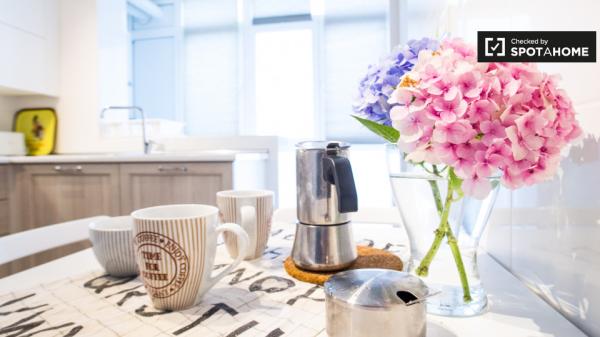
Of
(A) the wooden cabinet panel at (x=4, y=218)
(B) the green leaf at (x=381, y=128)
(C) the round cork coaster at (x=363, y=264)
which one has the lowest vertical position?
(A) the wooden cabinet panel at (x=4, y=218)

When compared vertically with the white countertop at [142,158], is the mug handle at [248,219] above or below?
below

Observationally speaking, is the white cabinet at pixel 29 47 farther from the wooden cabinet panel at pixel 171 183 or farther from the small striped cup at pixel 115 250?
the small striped cup at pixel 115 250

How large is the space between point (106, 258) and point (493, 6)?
730mm

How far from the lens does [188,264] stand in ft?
1.40

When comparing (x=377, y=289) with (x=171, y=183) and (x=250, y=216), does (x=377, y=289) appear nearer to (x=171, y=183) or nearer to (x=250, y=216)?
(x=250, y=216)

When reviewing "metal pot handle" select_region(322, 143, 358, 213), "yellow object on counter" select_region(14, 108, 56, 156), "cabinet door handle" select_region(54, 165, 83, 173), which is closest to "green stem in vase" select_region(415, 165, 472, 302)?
"metal pot handle" select_region(322, 143, 358, 213)

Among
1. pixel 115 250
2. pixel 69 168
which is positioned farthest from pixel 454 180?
pixel 69 168

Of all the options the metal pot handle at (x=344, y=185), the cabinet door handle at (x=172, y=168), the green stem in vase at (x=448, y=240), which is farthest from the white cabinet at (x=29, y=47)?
the green stem in vase at (x=448, y=240)

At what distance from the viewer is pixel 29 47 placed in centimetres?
247

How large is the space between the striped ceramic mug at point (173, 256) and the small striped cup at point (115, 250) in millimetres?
109

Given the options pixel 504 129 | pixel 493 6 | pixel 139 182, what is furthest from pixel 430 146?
pixel 139 182

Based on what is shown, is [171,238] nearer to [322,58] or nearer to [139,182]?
[139,182]

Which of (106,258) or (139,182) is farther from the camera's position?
(139,182)

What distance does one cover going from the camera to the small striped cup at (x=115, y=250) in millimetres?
533
